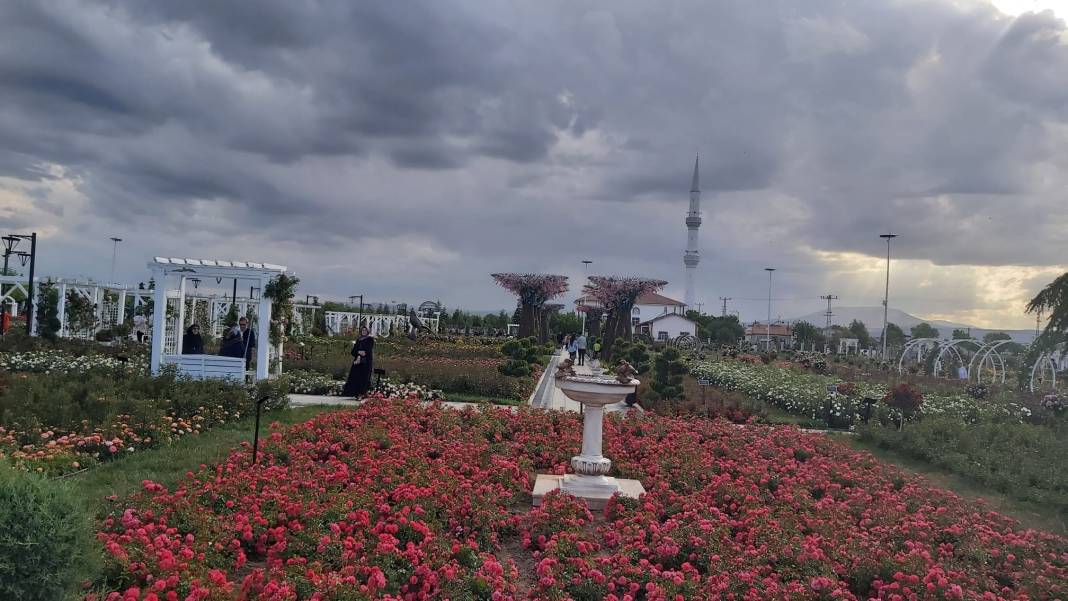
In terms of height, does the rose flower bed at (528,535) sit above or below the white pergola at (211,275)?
below

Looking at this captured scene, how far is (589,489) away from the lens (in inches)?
259

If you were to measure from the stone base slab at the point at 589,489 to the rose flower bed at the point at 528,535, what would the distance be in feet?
0.64

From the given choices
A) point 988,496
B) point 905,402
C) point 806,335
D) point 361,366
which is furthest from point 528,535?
point 806,335

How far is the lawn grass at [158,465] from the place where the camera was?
615cm

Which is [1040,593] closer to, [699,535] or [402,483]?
[699,535]

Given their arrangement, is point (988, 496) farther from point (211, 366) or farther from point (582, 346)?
point (582, 346)

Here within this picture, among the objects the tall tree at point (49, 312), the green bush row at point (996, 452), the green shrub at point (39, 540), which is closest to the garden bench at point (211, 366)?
the tall tree at point (49, 312)

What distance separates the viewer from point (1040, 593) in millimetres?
4559

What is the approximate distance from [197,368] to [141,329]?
1210 cm

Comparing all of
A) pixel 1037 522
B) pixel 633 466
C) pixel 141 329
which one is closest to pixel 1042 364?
pixel 1037 522

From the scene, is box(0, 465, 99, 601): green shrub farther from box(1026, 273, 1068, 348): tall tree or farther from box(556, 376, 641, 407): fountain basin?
box(1026, 273, 1068, 348): tall tree

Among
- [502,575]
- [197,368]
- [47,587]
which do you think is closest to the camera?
[47,587]

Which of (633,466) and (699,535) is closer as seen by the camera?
(699,535)

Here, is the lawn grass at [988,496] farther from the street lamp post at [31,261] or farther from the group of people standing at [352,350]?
the street lamp post at [31,261]
